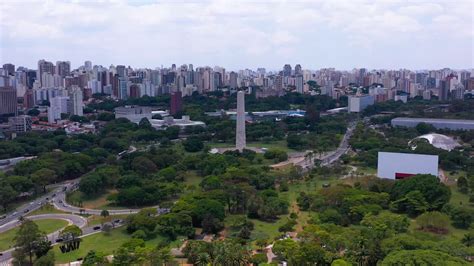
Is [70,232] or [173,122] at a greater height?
[173,122]

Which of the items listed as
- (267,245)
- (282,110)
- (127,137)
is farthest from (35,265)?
(282,110)

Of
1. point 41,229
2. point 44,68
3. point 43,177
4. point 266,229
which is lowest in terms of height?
point 41,229

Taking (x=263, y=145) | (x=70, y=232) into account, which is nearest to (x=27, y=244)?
(x=70, y=232)

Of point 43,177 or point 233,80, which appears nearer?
point 43,177

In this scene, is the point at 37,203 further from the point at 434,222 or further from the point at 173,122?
the point at 173,122

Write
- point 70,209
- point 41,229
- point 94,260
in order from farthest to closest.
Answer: point 70,209 → point 41,229 → point 94,260

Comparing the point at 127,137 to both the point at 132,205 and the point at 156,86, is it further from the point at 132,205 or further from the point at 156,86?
the point at 156,86
